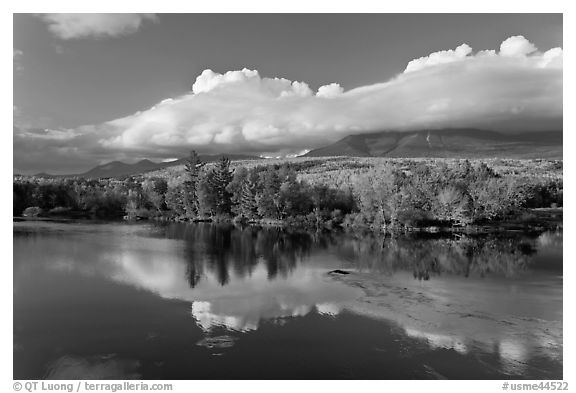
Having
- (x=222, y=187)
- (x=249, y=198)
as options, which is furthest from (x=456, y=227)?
(x=222, y=187)

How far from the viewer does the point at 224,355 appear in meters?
12.7

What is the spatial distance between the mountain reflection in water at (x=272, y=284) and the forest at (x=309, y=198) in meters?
8.15

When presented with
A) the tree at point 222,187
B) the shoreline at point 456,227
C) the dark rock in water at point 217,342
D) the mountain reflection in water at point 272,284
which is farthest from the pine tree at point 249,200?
the dark rock in water at point 217,342

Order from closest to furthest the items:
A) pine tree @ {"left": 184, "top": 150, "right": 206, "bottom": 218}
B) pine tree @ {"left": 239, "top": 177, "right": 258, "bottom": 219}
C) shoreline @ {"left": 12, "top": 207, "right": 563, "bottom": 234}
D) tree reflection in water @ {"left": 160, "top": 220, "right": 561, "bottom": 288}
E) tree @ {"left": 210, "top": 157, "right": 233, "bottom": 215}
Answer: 1. tree reflection in water @ {"left": 160, "top": 220, "right": 561, "bottom": 288}
2. shoreline @ {"left": 12, "top": 207, "right": 563, "bottom": 234}
3. pine tree @ {"left": 239, "top": 177, "right": 258, "bottom": 219}
4. tree @ {"left": 210, "top": 157, "right": 233, "bottom": 215}
5. pine tree @ {"left": 184, "top": 150, "right": 206, "bottom": 218}

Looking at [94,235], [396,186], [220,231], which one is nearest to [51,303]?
[94,235]

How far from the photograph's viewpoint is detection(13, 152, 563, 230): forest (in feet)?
153

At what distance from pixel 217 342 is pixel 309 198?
3968 centimetres

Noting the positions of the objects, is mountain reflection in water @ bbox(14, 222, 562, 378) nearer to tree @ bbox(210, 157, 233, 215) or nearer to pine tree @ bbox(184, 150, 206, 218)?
tree @ bbox(210, 157, 233, 215)

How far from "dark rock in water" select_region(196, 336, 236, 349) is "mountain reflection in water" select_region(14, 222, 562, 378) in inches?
1.3

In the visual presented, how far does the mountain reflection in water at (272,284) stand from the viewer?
13578mm

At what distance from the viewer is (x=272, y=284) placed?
21.5 meters

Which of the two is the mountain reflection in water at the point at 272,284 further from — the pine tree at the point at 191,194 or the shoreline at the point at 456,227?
the pine tree at the point at 191,194

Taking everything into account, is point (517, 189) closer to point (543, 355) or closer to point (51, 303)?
point (543, 355)

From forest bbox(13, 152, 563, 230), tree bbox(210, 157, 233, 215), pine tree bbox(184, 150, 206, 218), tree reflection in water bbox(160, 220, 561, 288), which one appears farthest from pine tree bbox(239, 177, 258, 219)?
tree reflection in water bbox(160, 220, 561, 288)
